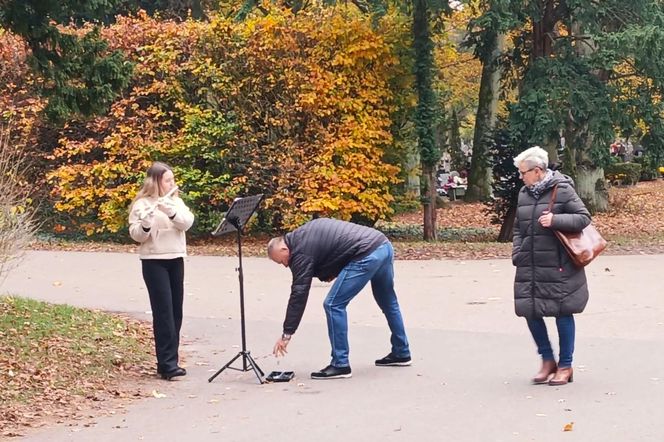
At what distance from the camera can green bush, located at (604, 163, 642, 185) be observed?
135 feet

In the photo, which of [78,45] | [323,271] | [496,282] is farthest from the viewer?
[496,282]

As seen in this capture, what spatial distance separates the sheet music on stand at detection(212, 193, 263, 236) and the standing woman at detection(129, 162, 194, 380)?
297mm

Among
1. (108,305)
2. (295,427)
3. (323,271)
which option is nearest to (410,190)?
(108,305)

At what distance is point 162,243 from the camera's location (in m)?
8.52

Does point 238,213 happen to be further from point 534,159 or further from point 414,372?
point 534,159

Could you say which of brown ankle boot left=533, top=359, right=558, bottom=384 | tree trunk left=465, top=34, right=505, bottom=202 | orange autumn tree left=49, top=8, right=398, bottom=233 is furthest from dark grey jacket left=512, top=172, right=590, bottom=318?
tree trunk left=465, top=34, right=505, bottom=202

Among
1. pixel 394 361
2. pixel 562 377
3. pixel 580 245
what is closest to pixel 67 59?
pixel 394 361

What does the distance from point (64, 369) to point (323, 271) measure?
7.34 feet

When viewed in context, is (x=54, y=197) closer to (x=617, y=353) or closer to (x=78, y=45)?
(x=78, y=45)

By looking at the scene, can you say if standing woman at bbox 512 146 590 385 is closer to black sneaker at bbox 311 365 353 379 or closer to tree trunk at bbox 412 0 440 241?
black sneaker at bbox 311 365 353 379

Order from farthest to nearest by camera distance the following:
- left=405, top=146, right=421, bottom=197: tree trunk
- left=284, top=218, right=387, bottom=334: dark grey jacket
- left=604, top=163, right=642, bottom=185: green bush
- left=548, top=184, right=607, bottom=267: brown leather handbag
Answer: left=604, top=163, right=642, bottom=185: green bush
left=405, top=146, right=421, bottom=197: tree trunk
left=284, top=218, right=387, bottom=334: dark grey jacket
left=548, top=184, right=607, bottom=267: brown leather handbag

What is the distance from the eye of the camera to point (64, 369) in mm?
8375

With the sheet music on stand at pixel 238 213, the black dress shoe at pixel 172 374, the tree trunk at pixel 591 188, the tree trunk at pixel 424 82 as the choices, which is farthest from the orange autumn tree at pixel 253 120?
the black dress shoe at pixel 172 374

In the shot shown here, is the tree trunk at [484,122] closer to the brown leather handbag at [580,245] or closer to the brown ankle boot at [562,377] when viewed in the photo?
the brown leather handbag at [580,245]
